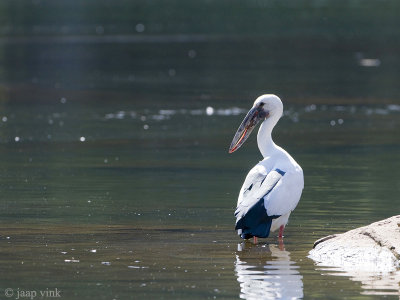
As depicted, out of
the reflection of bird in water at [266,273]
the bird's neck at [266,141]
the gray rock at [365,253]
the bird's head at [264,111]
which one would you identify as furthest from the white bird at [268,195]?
the gray rock at [365,253]

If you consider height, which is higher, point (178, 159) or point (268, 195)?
point (178, 159)

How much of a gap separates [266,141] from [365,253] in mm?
2495

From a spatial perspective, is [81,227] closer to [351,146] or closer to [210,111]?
[351,146]

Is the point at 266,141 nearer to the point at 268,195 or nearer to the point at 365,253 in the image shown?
the point at 268,195

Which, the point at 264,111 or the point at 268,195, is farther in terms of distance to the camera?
the point at 264,111

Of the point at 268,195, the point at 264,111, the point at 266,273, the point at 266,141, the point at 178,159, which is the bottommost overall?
the point at 266,273

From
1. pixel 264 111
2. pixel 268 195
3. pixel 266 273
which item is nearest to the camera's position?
pixel 266 273

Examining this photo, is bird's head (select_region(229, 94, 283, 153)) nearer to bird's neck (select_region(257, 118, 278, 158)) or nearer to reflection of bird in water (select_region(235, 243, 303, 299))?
bird's neck (select_region(257, 118, 278, 158))

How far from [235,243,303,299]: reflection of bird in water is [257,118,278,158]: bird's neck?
1293 mm

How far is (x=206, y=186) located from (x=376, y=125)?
7123 mm

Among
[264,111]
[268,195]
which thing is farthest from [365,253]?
[264,111]

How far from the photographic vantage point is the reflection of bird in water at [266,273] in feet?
28.6

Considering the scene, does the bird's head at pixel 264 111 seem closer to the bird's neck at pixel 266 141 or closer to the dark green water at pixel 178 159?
the bird's neck at pixel 266 141

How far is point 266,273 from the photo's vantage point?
9.52m
